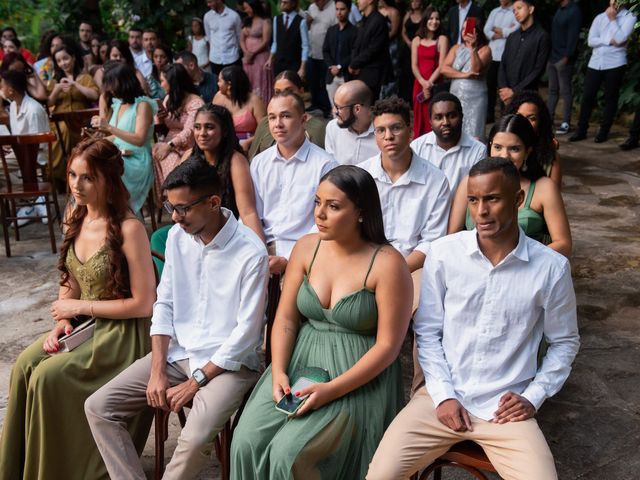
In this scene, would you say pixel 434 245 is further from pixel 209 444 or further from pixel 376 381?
pixel 209 444

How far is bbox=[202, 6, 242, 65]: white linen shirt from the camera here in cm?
1070

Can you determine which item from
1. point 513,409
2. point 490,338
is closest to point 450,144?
point 490,338

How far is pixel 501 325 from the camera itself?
278cm

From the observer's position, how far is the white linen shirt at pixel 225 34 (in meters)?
10.7

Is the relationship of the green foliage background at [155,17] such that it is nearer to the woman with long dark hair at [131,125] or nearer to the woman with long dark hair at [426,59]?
the woman with long dark hair at [426,59]

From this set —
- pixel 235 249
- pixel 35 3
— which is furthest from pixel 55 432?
pixel 35 3

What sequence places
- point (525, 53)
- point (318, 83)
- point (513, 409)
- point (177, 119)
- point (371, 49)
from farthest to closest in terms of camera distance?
point (318, 83) < point (371, 49) < point (525, 53) < point (177, 119) < point (513, 409)

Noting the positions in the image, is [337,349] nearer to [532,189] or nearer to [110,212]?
[110,212]

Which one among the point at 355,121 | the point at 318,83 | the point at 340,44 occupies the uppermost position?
the point at 340,44

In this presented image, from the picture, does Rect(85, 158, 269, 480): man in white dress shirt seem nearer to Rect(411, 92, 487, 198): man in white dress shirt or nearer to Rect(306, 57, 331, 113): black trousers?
Rect(411, 92, 487, 198): man in white dress shirt

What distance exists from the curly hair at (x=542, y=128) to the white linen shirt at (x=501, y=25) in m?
5.14

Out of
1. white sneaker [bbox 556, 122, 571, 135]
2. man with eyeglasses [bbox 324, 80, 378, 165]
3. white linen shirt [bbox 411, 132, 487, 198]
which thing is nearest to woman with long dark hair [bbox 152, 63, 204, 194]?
man with eyeglasses [bbox 324, 80, 378, 165]

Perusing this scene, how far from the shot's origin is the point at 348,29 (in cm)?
968

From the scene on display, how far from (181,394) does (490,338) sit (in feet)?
3.72
